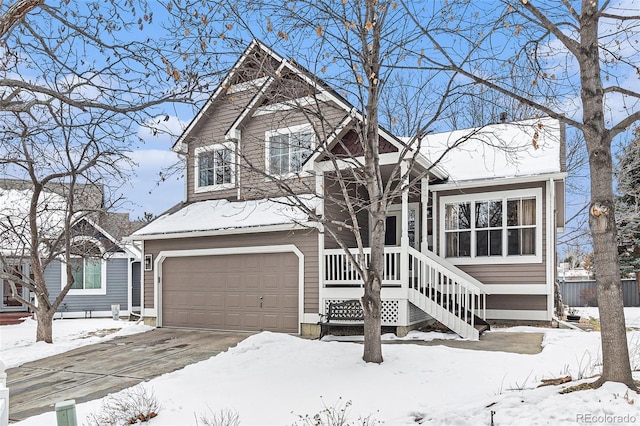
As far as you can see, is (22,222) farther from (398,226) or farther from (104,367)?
(398,226)

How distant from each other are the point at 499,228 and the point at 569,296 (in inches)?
625

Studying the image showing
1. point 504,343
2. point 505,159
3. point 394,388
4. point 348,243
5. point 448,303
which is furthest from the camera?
point 348,243

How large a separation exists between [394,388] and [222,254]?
25.9 ft

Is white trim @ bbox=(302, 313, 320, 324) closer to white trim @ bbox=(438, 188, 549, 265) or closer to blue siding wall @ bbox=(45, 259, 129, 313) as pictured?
white trim @ bbox=(438, 188, 549, 265)

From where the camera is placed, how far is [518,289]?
1197 centimetres

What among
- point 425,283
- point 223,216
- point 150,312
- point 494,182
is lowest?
point 150,312

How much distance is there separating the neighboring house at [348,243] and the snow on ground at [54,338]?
4.81ft

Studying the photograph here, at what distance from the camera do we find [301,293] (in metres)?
12.1

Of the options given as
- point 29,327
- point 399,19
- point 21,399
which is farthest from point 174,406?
point 29,327

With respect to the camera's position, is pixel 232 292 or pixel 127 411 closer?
pixel 127 411

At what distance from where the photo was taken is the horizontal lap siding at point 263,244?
12031 millimetres

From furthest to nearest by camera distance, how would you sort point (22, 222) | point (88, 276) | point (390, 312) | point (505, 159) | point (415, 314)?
point (88, 276) → point (22, 222) → point (505, 159) → point (415, 314) → point (390, 312)

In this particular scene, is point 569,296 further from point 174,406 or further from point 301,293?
point 174,406

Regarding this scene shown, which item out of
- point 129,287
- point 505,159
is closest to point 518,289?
point 505,159
